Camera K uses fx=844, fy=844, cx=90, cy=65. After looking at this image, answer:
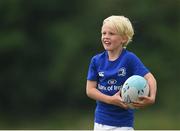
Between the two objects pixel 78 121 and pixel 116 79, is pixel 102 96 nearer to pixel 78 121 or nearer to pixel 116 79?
pixel 116 79

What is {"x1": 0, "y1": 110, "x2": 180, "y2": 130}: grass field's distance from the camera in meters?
18.4

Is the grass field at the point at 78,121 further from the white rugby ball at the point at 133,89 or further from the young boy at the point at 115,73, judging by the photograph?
the white rugby ball at the point at 133,89

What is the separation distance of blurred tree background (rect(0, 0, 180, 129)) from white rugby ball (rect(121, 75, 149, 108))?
1374cm

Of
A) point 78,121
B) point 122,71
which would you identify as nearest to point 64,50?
point 78,121

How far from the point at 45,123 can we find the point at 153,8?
4230 millimetres

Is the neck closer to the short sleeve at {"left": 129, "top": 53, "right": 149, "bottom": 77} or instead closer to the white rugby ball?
the short sleeve at {"left": 129, "top": 53, "right": 149, "bottom": 77}

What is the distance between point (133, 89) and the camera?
701cm

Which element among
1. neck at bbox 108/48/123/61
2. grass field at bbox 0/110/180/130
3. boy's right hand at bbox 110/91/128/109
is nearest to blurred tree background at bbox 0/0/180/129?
grass field at bbox 0/110/180/130

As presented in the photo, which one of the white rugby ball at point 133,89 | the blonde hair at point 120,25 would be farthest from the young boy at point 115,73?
the white rugby ball at point 133,89

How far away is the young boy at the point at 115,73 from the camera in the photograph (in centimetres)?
716

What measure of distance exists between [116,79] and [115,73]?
0.06 m

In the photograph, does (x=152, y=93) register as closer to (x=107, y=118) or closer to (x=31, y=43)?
(x=107, y=118)

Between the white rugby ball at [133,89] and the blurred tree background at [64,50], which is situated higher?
the blurred tree background at [64,50]

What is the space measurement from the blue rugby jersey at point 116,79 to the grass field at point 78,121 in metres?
10.2
